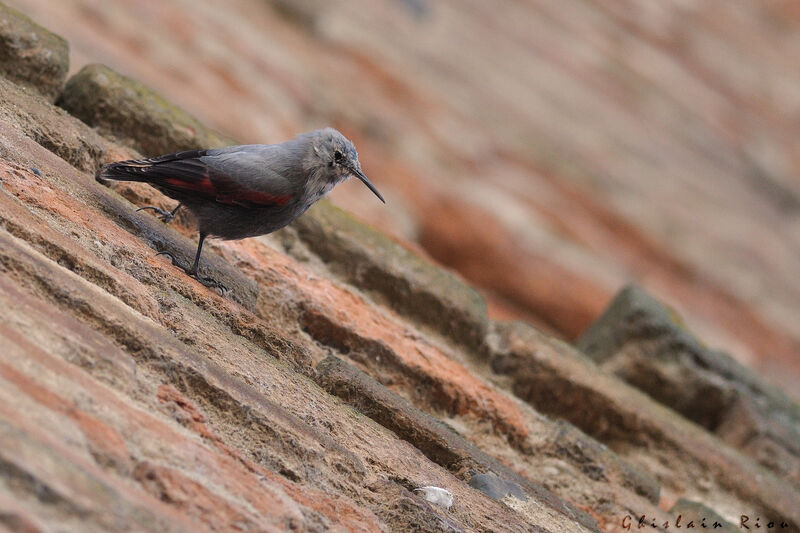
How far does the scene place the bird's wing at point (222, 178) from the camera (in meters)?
4.41

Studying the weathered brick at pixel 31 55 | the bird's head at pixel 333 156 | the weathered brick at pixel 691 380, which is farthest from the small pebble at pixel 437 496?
the weathered brick at pixel 31 55

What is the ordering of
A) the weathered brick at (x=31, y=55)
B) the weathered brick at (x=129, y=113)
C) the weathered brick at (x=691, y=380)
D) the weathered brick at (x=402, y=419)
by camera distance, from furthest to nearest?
1. the weathered brick at (x=691, y=380)
2. the weathered brick at (x=129, y=113)
3. the weathered brick at (x=31, y=55)
4. the weathered brick at (x=402, y=419)

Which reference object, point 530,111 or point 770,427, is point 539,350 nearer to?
point 770,427

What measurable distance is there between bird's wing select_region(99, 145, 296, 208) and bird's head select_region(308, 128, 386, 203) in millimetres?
305

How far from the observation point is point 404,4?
46.2 ft

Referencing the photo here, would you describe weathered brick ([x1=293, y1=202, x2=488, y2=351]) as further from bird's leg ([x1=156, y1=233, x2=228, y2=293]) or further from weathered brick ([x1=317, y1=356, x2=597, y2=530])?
weathered brick ([x1=317, y1=356, x2=597, y2=530])

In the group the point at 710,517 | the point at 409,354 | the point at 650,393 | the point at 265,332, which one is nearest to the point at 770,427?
the point at 650,393

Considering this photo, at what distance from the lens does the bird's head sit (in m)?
4.77

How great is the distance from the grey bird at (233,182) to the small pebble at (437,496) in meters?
1.40

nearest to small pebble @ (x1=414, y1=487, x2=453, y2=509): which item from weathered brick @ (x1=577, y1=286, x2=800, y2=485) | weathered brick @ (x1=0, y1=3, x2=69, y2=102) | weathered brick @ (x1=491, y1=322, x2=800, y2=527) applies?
weathered brick @ (x1=491, y1=322, x2=800, y2=527)

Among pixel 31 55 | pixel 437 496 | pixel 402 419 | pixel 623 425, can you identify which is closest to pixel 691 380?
pixel 623 425

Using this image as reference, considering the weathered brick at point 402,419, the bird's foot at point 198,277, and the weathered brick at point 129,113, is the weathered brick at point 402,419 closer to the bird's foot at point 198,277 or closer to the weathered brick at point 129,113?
the bird's foot at point 198,277

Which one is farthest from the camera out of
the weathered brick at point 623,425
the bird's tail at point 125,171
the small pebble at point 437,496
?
the weathered brick at point 623,425

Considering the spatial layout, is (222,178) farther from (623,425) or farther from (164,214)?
(623,425)
